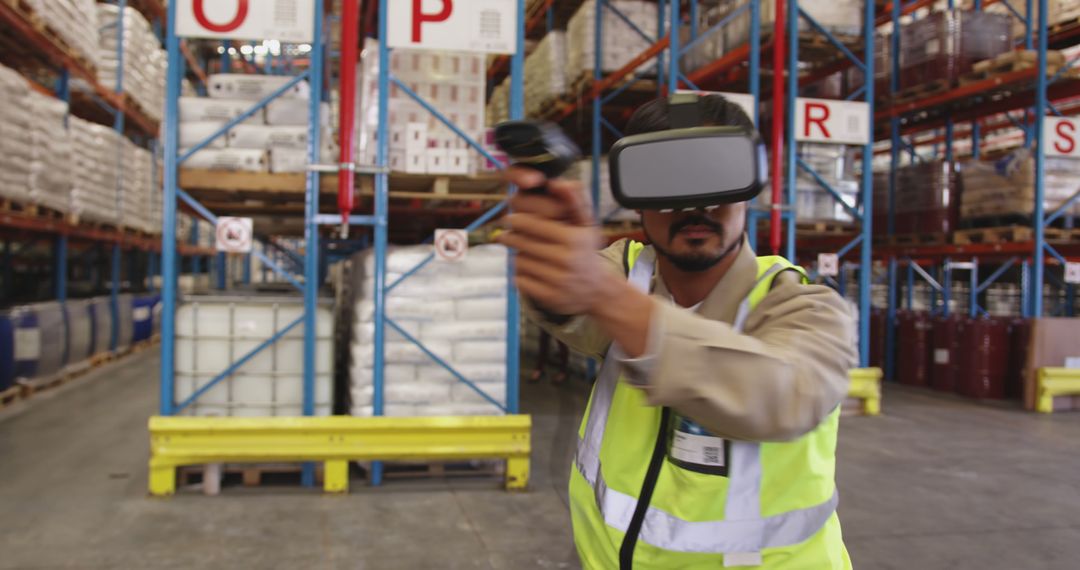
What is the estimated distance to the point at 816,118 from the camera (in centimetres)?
806

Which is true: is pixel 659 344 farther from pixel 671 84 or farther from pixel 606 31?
pixel 606 31

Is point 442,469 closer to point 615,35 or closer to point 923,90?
point 615,35

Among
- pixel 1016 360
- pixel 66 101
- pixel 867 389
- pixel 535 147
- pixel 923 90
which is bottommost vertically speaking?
pixel 867 389

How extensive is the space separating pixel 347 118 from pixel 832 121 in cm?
542

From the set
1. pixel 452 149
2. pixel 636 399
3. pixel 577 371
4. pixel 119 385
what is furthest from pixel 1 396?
pixel 636 399

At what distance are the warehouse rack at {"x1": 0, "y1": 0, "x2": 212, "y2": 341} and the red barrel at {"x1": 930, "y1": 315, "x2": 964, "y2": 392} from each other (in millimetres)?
11080

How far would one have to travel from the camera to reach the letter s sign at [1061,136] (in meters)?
8.56

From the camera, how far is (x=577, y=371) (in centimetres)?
1072

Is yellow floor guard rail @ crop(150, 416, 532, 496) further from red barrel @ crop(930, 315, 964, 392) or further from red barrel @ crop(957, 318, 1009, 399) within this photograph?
red barrel @ crop(930, 315, 964, 392)

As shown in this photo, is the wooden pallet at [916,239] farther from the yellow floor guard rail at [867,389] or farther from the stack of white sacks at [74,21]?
the stack of white sacks at [74,21]

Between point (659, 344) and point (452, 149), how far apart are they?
468 centimetres

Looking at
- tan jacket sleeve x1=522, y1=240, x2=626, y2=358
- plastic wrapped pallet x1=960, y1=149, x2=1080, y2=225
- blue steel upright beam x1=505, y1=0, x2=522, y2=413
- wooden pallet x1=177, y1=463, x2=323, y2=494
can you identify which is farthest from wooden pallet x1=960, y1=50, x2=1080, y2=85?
tan jacket sleeve x1=522, y1=240, x2=626, y2=358

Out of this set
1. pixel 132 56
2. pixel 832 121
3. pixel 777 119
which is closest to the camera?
pixel 777 119

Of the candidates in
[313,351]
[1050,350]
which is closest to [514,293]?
[313,351]
